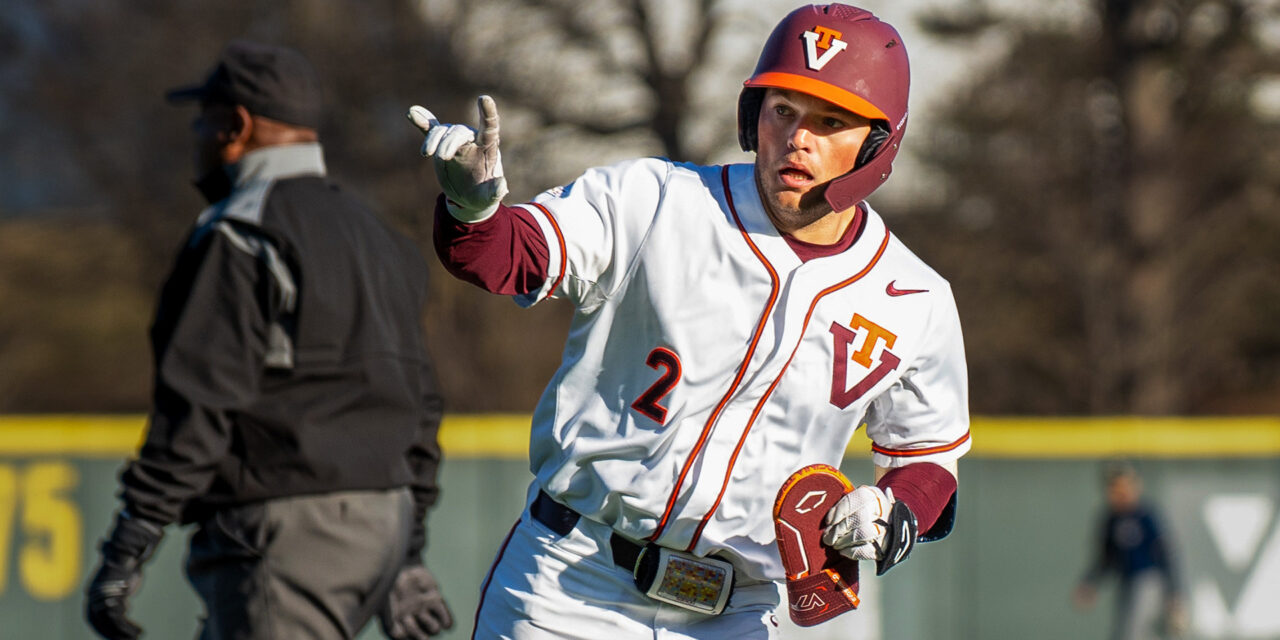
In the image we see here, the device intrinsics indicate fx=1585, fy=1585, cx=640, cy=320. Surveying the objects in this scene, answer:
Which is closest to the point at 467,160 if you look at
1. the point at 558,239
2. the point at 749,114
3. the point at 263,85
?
the point at 558,239

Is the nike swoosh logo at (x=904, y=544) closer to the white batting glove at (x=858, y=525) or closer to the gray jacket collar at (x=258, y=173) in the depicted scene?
the white batting glove at (x=858, y=525)

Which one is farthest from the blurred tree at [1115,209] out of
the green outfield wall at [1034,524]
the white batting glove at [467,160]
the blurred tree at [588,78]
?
the white batting glove at [467,160]

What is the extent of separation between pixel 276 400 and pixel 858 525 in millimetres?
1684

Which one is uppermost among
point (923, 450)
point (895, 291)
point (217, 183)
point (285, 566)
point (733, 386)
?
point (217, 183)

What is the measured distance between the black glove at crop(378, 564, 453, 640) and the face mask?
118 centimetres

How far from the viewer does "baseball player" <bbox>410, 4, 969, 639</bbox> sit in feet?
10.8

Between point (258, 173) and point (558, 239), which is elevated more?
point (258, 173)

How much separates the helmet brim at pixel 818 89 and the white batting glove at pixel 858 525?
0.79m

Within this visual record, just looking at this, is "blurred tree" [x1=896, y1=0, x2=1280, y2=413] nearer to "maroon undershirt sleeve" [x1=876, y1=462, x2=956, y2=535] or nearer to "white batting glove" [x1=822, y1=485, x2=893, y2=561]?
"maroon undershirt sleeve" [x1=876, y1=462, x2=956, y2=535]

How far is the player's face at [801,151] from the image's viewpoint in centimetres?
331

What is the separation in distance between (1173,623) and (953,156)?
10.7 m

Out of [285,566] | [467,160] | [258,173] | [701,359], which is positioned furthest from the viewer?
[258,173]

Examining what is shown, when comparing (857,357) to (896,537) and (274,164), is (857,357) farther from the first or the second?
(274,164)

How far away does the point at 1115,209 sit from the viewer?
796 inches
